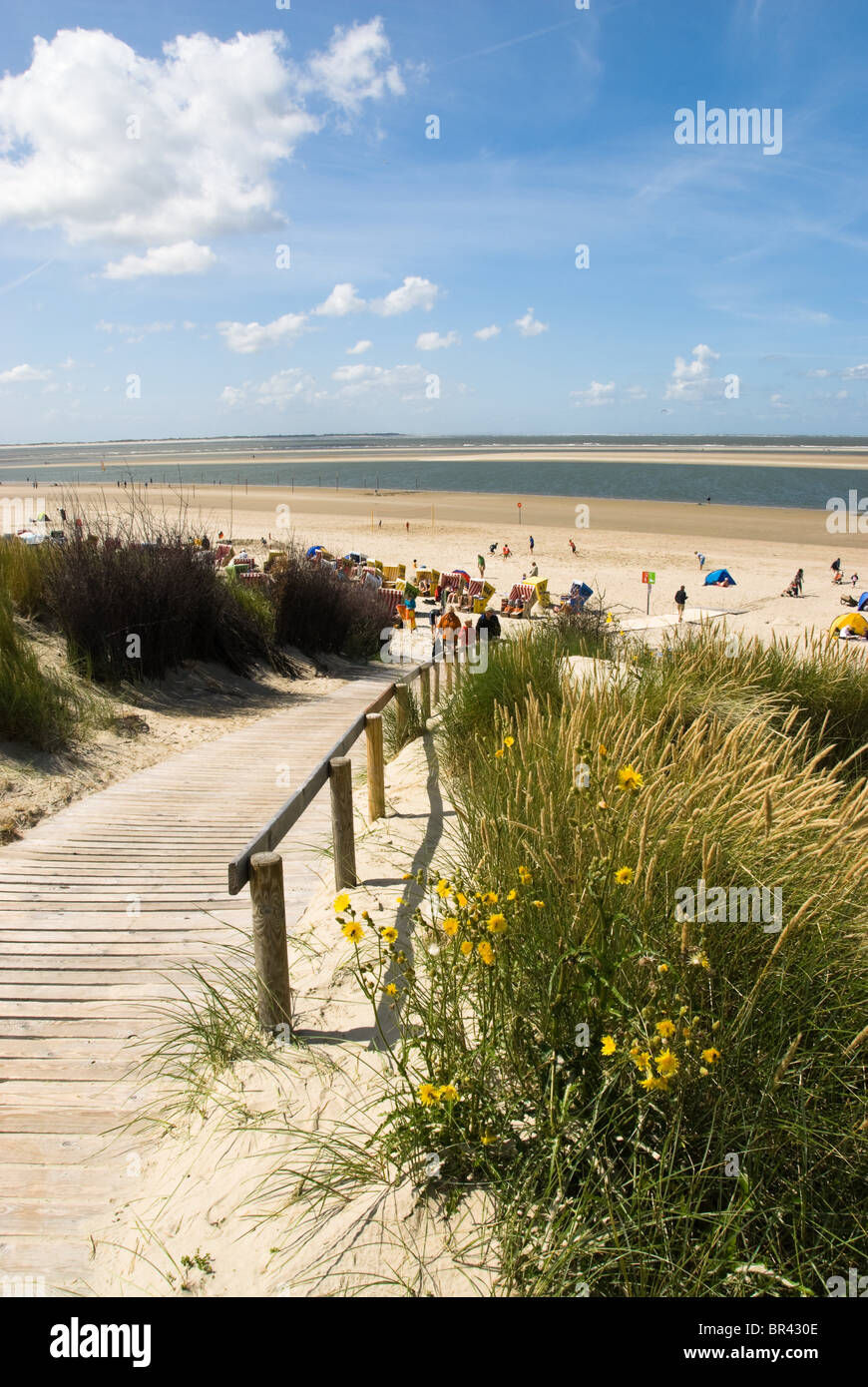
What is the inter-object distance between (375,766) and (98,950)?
6.73 ft

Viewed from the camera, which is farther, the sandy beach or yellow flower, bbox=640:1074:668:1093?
the sandy beach

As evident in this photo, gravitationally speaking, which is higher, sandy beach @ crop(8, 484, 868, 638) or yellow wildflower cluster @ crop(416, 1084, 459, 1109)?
sandy beach @ crop(8, 484, 868, 638)

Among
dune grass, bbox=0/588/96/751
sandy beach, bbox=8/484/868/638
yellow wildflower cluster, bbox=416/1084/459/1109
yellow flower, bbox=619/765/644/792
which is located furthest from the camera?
sandy beach, bbox=8/484/868/638

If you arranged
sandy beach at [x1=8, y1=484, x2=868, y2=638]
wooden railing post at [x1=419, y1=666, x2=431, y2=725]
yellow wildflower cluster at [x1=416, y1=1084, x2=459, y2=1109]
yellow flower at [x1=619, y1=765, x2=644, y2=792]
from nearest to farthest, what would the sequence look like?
yellow wildflower cluster at [x1=416, y1=1084, x2=459, y2=1109], yellow flower at [x1=619, y1=765, x2=644, y2=792], wooden railing post at [x1=419, y1=666, x2=431, y2=725], sandy beach at [x1=8, y1=484, x2=868, y2=638]

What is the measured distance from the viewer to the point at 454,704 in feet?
20.6

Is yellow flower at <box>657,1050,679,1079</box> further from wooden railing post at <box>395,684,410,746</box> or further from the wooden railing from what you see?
wooden railing post at <box>395,684,410,746</box>

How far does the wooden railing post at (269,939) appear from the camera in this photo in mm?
3014

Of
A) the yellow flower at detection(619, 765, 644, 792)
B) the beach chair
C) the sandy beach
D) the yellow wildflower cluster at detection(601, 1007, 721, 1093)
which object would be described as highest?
the sandy beach

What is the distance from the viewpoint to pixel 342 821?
14.1 ft

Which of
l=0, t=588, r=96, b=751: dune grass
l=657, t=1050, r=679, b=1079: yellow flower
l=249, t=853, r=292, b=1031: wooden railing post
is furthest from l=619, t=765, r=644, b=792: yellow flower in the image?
l=0, t=588, r=96, b=751: dune grass

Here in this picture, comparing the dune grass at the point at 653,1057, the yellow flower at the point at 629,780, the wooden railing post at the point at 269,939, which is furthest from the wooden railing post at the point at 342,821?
the yellow flower at the point at 629,780

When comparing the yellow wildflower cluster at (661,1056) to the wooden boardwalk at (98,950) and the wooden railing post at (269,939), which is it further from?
the wooden boardwalk at (98,950)

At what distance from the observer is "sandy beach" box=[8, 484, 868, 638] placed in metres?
21.8

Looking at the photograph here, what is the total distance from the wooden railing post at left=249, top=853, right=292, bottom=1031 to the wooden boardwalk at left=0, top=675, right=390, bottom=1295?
1.76 feet
